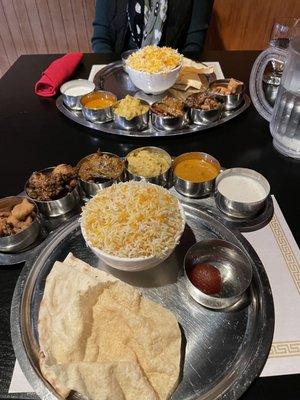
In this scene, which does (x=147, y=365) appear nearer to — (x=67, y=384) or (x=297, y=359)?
(x=67, y=384)

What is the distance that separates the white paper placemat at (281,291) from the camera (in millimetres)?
931

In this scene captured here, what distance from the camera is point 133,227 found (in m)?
1.11

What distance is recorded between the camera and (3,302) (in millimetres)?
1110

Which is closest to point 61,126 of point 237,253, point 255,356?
point 237,253

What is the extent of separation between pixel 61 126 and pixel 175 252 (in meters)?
1.12

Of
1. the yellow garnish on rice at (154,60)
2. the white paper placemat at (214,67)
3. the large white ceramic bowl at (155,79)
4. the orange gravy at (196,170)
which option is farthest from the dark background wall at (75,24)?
the orange gravy at (196,170)

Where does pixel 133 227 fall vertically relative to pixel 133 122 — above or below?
above

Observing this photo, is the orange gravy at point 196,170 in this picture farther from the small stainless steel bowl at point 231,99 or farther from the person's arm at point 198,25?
the person's arm at point 198,25

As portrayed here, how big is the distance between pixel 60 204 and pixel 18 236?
22 centimetres

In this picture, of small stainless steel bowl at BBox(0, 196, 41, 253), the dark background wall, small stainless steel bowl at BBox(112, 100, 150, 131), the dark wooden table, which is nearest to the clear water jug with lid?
the dark wooden table

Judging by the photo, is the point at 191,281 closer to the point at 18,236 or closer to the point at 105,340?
the point at 105,340

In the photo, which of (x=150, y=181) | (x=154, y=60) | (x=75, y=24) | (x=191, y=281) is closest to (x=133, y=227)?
(x=191, y=281)

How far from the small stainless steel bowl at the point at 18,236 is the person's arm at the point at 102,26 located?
192 centimetres

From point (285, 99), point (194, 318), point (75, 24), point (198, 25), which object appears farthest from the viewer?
point (75, 24)
